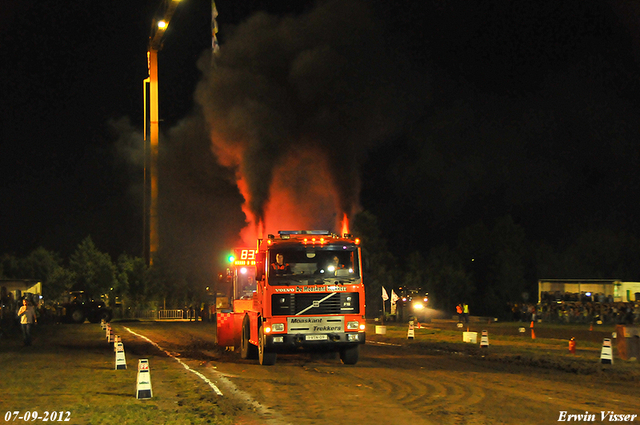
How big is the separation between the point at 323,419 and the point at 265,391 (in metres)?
2.92

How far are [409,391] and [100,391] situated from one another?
563 centimetres

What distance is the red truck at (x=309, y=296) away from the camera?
16.1 m

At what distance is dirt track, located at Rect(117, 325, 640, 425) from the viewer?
1028 cm

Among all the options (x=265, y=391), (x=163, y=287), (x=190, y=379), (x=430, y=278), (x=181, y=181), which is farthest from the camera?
(x=430, y=278)

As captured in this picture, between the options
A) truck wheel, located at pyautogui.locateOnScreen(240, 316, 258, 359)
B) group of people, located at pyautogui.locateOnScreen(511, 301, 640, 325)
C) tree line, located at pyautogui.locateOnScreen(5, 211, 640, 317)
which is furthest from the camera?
tree line, located at pyautogui.locateOnScreen(5, 211, 640, 317)

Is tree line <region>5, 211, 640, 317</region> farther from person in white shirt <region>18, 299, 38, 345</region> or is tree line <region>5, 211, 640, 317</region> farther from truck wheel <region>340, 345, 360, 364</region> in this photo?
truck wheel <region>340, 345, 360, 364</region>

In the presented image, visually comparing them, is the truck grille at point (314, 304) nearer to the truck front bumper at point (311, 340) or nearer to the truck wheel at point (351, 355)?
the truck front bumper at point (311, 340)

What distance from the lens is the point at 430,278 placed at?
3302 inches

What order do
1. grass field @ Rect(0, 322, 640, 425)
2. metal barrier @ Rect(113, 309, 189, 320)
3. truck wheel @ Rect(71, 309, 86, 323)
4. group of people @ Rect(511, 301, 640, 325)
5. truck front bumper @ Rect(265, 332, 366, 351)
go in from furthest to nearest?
metal barrier @ Rect(113, 309, 189, 320) → truck wheel @ Rect(71, 309, 86, 323) → group of people @ Rect(511, 301, 640, 325) → truck front bumper @ Rect(265, 332, 366, 351) → grass field @ Rect(0, 322, 640, 425)

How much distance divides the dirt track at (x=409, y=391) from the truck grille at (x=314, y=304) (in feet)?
4.48

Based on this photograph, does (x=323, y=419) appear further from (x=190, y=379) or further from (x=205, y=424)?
(x=190, y=379)

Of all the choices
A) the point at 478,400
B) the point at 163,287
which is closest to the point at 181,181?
the point at 163,287

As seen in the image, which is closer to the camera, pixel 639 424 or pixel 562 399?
pixel 639 424

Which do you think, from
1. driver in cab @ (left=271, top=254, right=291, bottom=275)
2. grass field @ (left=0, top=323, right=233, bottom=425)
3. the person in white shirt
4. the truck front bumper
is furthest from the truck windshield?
the person in white shirt
